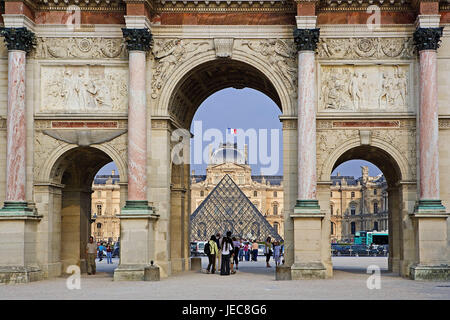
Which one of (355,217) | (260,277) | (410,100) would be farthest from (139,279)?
(355,217)

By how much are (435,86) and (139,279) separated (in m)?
13.2

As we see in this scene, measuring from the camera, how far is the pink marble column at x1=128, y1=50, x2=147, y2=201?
30250 mm

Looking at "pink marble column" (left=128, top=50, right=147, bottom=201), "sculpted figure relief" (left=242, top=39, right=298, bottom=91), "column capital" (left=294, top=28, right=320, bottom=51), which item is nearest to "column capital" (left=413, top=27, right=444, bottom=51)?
"column capital" (left=294, top=28, right=320, bottom=51)

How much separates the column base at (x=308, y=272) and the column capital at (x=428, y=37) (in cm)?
913

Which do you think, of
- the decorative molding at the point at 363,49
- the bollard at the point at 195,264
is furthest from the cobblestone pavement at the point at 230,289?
the decorative molding at the point at 363,49

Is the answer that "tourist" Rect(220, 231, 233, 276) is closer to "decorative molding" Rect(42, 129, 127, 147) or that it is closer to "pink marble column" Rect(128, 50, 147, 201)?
"pink marble column" Rect(128, 50, 147, 201)

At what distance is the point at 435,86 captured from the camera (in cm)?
3017

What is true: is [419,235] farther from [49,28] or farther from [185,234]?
[49,28]

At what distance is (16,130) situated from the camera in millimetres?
30250

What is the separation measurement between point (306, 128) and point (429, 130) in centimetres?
459

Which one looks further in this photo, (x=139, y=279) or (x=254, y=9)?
(x=254, y=9)

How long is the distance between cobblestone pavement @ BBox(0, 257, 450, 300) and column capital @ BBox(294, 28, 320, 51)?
8.75 m

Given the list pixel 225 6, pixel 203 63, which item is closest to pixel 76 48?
pixel 203 63

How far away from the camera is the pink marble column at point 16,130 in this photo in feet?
98.7
